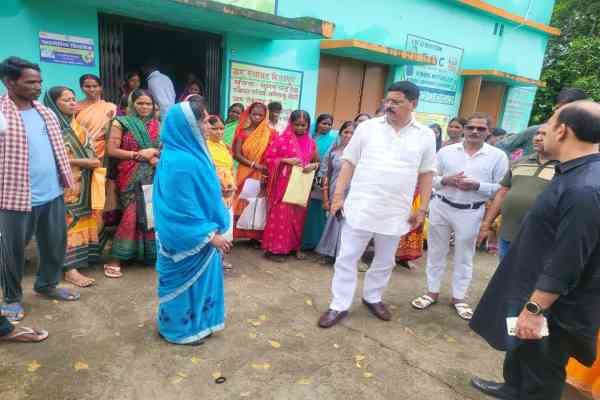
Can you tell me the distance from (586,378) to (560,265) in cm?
149

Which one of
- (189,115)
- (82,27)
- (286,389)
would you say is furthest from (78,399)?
(82,27)

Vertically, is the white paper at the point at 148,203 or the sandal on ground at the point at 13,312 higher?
the white paper at the point at 148,203

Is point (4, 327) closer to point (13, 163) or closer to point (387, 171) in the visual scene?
point (13, 163)

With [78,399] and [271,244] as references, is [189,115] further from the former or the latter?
[271,244]

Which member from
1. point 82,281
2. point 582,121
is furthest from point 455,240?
point 82,281

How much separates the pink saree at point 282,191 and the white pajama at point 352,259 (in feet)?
4.49

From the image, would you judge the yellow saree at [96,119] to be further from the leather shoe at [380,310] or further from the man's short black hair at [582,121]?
the man's short black hair at [582,121]

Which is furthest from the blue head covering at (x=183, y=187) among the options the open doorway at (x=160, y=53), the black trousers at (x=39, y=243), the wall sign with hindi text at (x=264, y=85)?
the wall sign with hindi text at (x=264, y=85)

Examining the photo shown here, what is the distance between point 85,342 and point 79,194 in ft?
4.54

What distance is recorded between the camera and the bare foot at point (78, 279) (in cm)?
354

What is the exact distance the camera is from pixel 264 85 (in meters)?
6.49

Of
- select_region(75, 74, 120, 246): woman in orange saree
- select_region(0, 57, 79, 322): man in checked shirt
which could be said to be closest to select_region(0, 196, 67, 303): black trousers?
select_region(0, 57, 79, 322): man in checked shirt

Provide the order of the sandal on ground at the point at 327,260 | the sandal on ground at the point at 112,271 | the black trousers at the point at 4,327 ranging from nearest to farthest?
the black trousers at the point at 4,327
the sandal on ground at the point at 112,271
the sandal on ground at the point at 327,260

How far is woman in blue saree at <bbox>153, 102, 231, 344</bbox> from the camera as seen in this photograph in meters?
2.45
